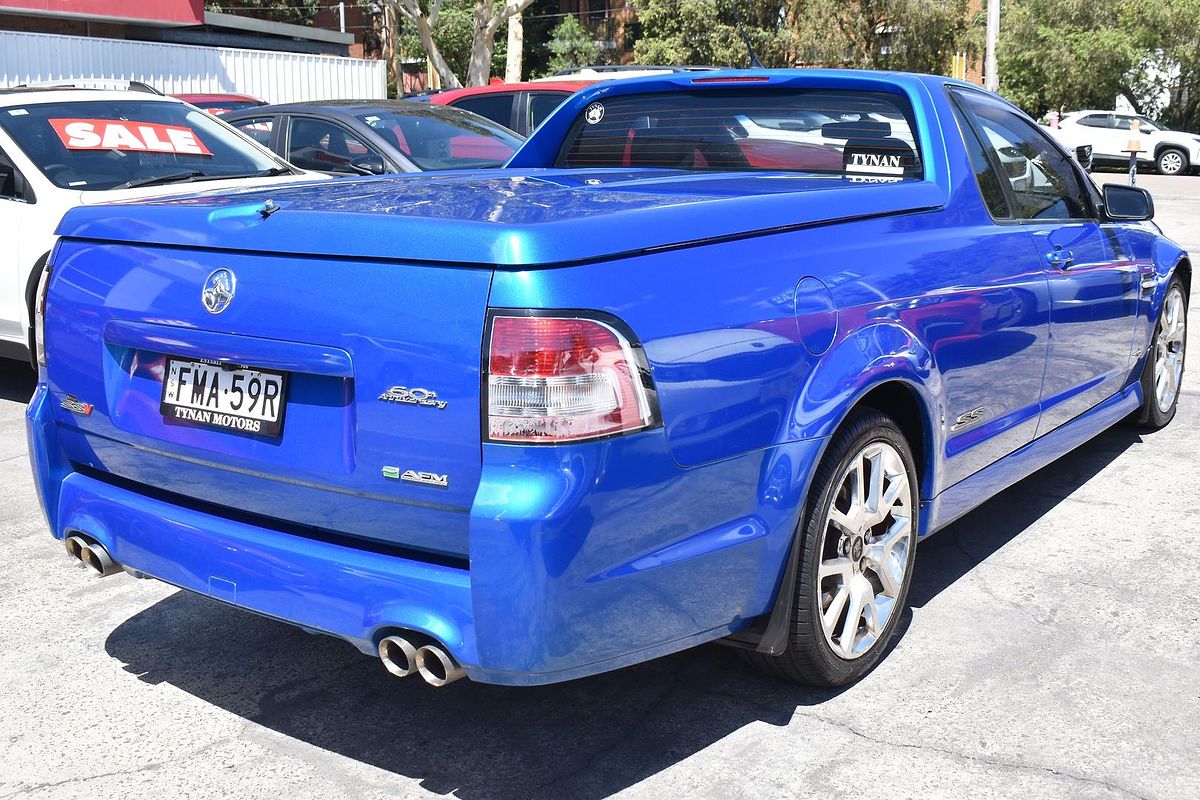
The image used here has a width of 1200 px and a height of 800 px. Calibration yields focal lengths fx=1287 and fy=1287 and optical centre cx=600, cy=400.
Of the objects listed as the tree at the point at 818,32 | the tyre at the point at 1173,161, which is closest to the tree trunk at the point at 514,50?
the tree at the point at 818,32

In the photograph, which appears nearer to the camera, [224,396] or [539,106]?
[224,396]

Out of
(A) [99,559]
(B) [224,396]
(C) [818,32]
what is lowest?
(A) [99,559]

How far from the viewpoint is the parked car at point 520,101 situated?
1192 centimetres

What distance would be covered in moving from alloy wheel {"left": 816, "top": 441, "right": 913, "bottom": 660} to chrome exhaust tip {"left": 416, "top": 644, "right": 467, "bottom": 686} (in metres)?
1.01

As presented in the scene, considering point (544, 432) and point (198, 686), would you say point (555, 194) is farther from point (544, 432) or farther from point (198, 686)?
point (198, 686)

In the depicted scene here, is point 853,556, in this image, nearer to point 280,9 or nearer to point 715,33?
point 715,33

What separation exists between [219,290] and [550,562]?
1.06m

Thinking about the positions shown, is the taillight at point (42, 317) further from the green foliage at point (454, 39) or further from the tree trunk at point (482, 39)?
the green foliage at point (454, 39)

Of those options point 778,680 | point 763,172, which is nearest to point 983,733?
point 778,680

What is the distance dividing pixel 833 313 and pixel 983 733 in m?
1.13

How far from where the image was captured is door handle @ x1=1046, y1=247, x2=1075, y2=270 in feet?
14.6

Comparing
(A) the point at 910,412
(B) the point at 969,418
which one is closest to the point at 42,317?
(A) the point at 910,412

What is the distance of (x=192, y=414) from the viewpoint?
307cm

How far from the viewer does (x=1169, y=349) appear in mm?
6309
